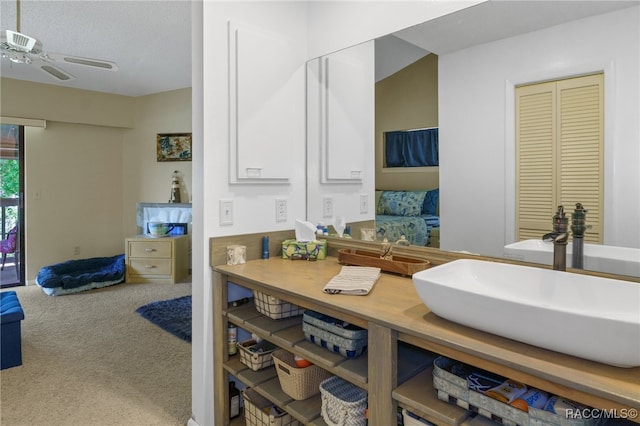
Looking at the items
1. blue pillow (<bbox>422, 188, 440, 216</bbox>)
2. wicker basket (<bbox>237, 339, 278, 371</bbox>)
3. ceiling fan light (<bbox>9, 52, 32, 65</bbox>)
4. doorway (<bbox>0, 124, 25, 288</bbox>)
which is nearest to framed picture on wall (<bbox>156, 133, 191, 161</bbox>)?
doorway (<bbox>0, 124, 25, 288</bbox>)

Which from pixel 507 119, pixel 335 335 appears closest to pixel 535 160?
pixel 507 119

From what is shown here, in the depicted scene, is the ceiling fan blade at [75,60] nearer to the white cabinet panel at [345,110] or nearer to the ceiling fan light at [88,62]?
the ceiling fan light at [88,62]

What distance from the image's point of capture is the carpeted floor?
10.8ft

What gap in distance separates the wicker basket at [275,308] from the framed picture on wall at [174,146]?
4045mm

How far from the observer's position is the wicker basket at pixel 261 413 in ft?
5.37

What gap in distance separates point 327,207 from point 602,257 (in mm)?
1301

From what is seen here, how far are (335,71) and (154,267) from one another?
3829 millimetres

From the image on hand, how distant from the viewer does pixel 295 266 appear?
1855mm

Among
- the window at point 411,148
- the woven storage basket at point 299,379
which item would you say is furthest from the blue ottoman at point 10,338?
the window at point 411,148

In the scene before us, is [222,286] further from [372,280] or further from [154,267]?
[154,267]

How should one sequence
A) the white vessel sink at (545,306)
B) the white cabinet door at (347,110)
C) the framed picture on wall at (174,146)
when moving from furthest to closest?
the framed picture on wall at (174,146) → the white cabinet door at (347,110) → the white vessel sink at (545,306)

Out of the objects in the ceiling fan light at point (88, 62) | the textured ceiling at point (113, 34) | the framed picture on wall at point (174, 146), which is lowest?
the framed picture on wall at point (174, 146)

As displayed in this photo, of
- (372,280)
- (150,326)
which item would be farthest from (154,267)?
(372,280)

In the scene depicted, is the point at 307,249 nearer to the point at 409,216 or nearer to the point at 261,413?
the point at 409,216
